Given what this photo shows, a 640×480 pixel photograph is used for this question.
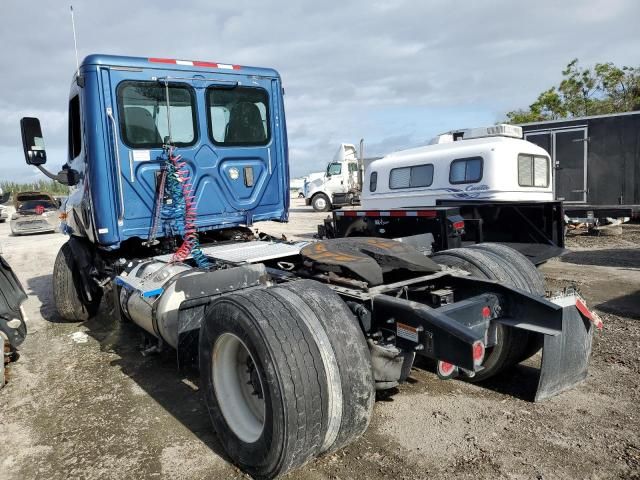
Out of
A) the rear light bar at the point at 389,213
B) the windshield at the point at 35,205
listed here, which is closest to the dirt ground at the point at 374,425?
the rear light bar at the point at 389,213

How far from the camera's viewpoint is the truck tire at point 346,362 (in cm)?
282

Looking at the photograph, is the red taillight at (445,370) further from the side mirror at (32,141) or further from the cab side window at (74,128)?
the side mirror at (32,141)

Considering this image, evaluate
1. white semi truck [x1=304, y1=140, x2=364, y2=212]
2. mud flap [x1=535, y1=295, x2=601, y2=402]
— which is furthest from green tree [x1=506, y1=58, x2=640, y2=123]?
mud flap [x1=535, y1=295, x2=601, y2=402]

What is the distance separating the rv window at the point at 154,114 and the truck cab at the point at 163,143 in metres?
0.01

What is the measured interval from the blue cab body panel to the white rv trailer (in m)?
4.73

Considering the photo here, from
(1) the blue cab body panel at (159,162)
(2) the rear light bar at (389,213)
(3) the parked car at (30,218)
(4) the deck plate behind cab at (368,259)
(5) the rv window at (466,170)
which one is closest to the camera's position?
(4) the deck plate behind cab at (368,259)

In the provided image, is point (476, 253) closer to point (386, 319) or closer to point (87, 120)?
point (386, 319)

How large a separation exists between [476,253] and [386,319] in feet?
4.83

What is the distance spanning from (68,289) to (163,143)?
2.59 meters

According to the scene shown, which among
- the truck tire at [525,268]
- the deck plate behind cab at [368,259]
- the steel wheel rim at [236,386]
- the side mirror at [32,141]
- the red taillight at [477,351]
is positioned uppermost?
the side mirror at [32,141]

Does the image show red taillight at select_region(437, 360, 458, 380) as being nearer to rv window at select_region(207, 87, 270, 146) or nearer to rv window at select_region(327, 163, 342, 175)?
rv window at select_region(207, 87, 270, 146)

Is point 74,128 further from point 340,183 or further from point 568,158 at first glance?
point 340,183

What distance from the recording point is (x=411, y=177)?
1082 cm

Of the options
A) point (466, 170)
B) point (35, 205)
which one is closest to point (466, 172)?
point (466, 170)
